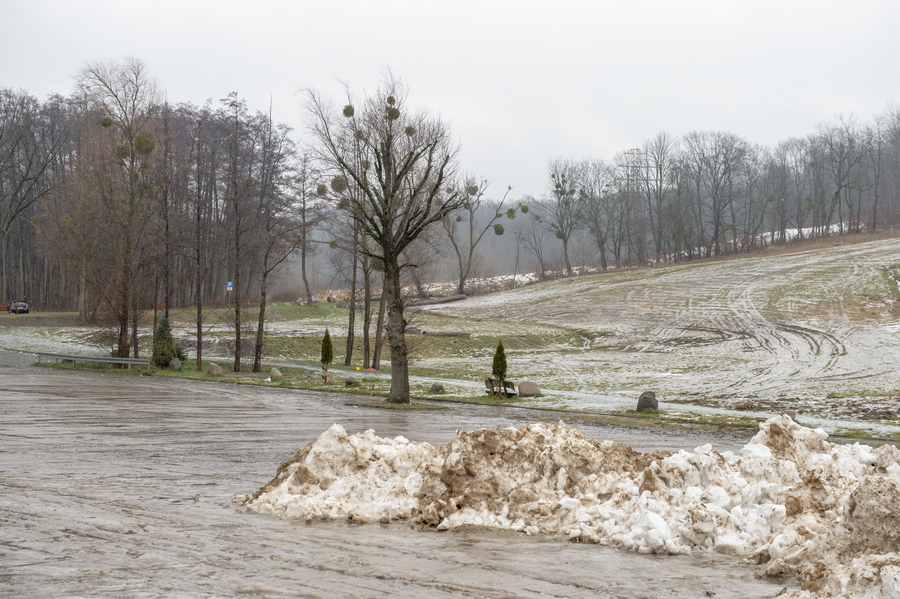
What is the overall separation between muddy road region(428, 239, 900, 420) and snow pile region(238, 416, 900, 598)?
1166 centimetres

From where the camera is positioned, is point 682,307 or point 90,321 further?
point 682,307

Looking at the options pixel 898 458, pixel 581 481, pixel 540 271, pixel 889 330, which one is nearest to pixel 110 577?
pixel 581 481

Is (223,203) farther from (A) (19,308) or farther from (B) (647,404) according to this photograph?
(B) (647,404)

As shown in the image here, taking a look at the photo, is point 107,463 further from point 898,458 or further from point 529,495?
point 898,458

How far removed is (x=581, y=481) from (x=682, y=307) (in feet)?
154

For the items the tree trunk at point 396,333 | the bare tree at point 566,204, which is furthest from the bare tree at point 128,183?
the bare tree at point 566,204

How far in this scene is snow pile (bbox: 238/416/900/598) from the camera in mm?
5785

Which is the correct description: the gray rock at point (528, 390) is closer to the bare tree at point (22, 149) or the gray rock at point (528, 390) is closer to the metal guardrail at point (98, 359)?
the metal guardrail at point (98, 359)

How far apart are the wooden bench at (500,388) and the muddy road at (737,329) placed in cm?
369

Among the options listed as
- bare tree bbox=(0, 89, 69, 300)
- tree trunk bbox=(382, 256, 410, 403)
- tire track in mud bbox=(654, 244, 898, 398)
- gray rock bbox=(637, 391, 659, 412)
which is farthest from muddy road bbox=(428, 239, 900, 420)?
bare tree bbox=(0, 89, 69, 300)

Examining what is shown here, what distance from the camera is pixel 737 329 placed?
4203 cm

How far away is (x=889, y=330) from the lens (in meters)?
38.0

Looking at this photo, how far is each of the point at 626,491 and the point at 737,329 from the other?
3840 cm

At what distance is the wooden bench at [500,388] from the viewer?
22.6 metres
